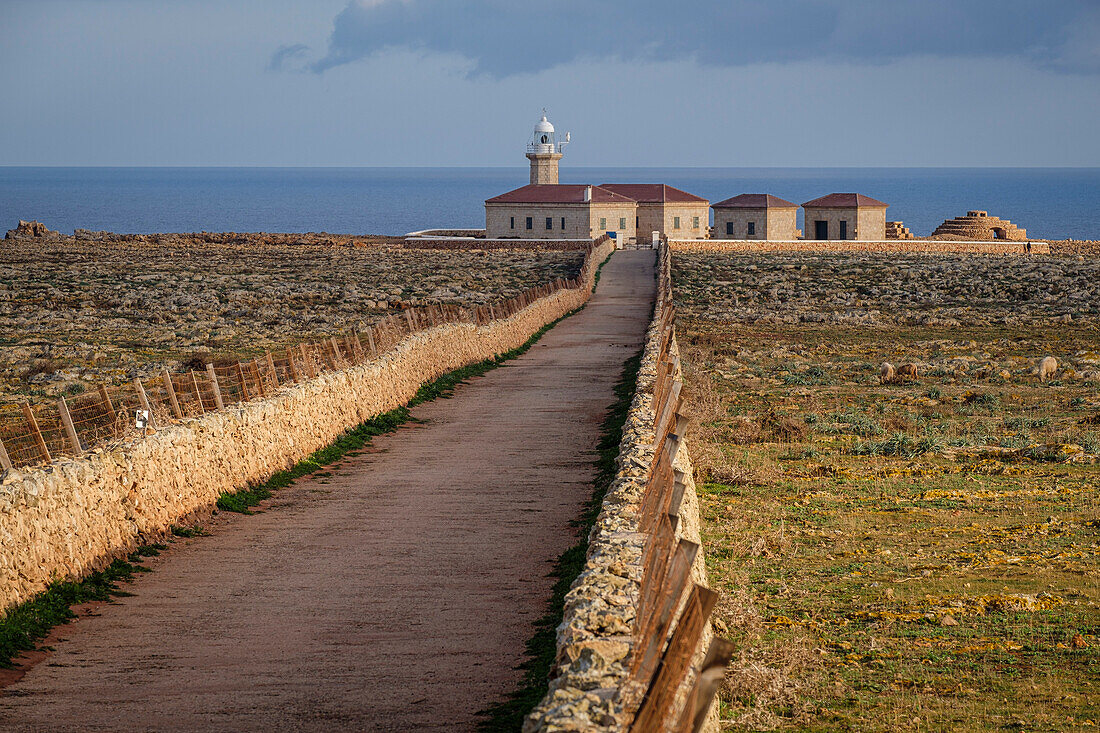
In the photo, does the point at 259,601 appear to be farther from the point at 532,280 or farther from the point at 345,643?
the point at 532,280

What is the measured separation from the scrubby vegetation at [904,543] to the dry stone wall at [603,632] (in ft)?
3.79

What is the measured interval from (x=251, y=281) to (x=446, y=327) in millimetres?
32282

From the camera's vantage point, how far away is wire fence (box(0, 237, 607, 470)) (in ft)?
36.3

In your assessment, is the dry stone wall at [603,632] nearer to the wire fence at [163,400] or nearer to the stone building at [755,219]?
the wire fence at [163,400]

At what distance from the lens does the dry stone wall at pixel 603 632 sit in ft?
17.1

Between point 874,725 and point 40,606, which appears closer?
point 874,725

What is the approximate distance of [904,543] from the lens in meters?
12.8

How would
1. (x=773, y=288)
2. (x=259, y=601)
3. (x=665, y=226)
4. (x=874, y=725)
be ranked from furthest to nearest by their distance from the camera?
(x=665, y=226)
(x=773, y=288)
(x=259, y=601)
(x=874, y=725)

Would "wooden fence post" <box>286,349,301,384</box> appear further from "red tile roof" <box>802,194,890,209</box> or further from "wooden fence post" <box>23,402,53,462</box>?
"red tile roof" <box>802,194,890,209</box>

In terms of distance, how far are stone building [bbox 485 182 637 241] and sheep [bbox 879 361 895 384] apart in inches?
2058

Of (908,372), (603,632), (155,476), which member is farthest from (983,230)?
(603,632)

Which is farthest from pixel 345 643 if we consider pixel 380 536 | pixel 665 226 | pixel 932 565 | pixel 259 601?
pixel 665 226

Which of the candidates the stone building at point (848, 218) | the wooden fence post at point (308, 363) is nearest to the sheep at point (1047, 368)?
the wooden fence post at point (308, 363)

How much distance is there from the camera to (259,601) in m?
9.34
